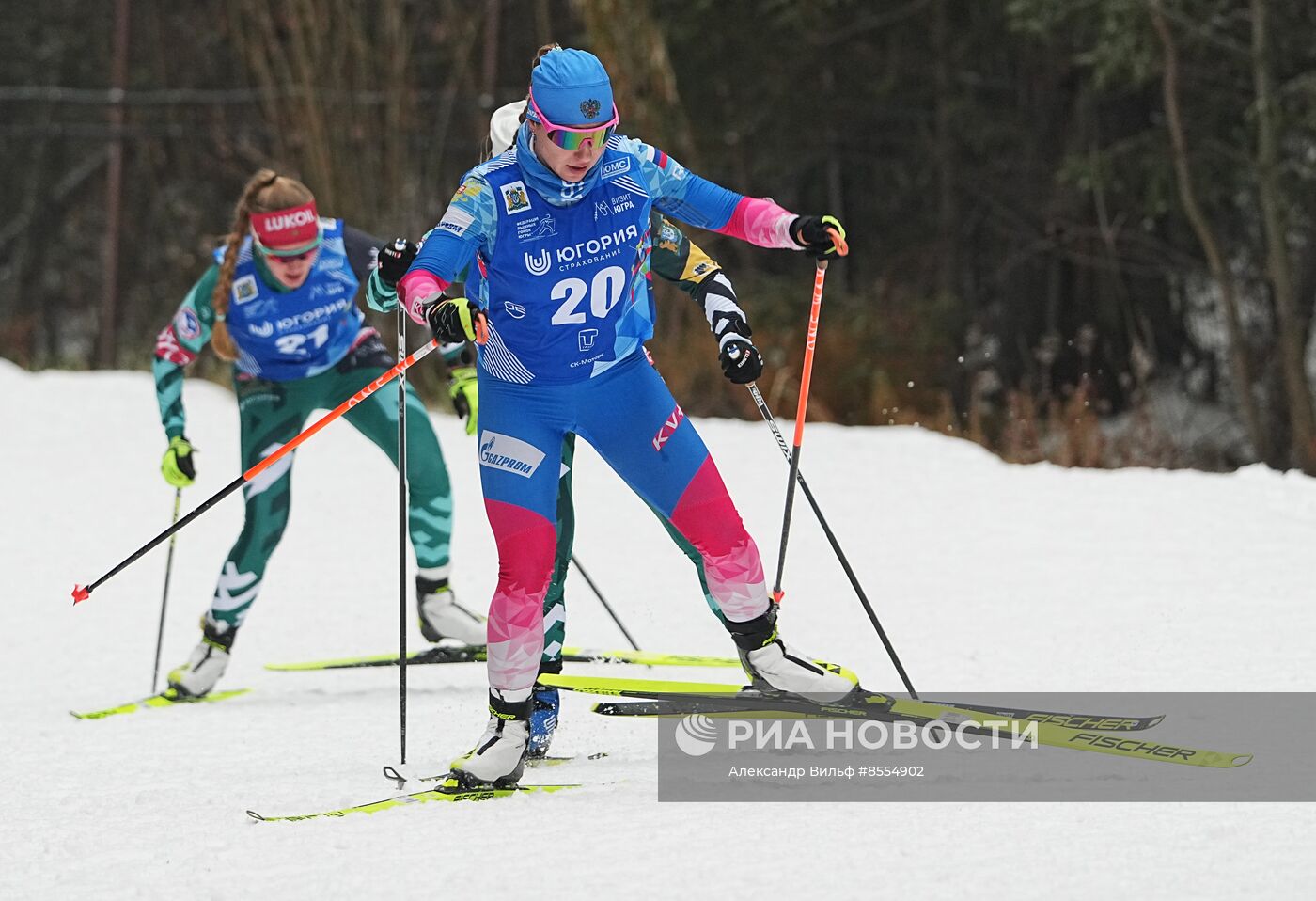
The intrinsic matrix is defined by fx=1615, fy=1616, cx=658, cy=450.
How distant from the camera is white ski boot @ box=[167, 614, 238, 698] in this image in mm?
6227

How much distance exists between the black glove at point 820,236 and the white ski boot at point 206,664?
2990 mm

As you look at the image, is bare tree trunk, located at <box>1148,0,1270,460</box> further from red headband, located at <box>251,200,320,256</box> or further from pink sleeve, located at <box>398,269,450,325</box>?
pink sleeve, located at <box>398,269,450,325</box>

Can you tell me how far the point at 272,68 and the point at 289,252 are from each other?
7538mm

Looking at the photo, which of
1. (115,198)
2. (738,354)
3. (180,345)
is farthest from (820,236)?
(115,198)

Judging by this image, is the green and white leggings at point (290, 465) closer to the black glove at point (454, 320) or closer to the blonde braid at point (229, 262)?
the blonde braid at point (229, 262)

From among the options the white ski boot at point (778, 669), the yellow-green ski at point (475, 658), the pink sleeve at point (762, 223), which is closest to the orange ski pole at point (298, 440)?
A: the pink sleeve at point (762, 223)

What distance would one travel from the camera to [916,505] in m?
8.67

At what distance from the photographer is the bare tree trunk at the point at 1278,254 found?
9.61 m

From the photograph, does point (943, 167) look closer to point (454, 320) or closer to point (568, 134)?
point (568, 134)

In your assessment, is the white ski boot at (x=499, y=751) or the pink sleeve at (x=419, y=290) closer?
the pink sleeve at (x=419, y=290)

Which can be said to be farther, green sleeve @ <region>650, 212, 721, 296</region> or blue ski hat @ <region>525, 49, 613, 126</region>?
green sleeve @ <region>650, 212, 721, 296</region>

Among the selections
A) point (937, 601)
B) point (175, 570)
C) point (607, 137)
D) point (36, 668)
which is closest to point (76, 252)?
point (175, 570)

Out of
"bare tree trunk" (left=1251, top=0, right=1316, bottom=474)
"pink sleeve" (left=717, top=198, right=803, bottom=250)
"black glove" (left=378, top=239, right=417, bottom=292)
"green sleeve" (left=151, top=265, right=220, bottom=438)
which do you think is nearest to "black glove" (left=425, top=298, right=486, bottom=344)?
"black glove" (left=378, top=239, right=417, bottom=292)

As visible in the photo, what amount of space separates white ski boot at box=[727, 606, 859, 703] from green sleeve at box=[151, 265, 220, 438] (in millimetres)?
2667
